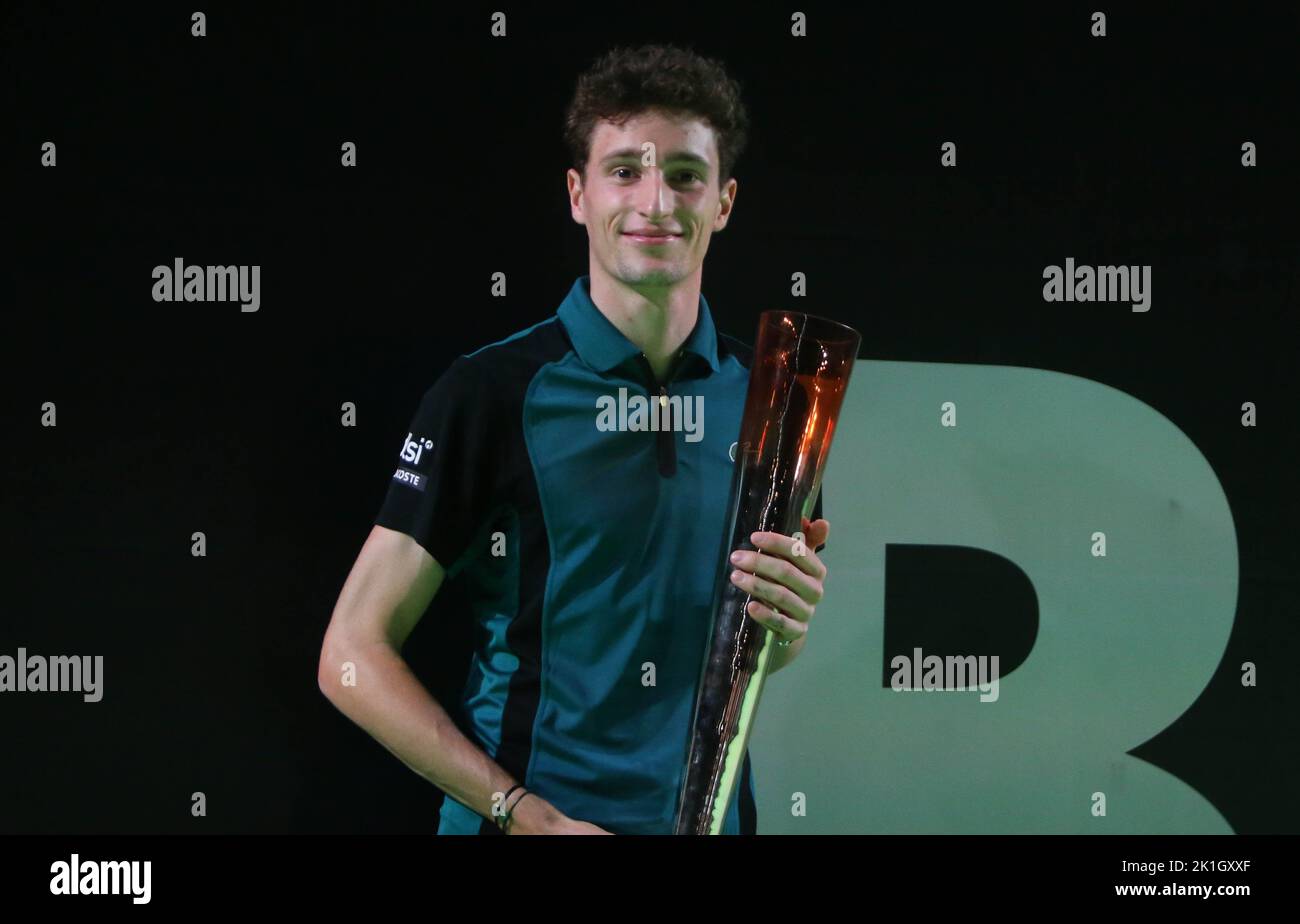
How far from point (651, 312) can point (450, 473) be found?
49 cm

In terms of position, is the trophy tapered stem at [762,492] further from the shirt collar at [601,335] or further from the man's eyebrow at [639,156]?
the man's eyebrow at [639,156]

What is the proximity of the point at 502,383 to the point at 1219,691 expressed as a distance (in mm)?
1758

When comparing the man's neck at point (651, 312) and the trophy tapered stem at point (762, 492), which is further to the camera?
the man's neck at point (651, 312)

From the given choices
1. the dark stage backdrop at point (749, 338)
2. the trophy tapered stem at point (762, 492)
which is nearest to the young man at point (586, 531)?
the trophy tapered stem at point (762, 492)

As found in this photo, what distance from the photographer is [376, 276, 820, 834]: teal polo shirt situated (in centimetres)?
221

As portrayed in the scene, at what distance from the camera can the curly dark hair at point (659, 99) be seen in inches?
90.8

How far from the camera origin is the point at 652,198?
2236 millimetres

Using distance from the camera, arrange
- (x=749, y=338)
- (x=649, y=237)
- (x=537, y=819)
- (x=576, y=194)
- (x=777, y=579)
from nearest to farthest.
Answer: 1. (x=777, y=579)
2. (x=537, y=819)
3. (x=649, y=237)
4. (x=576, y=194)
5. (x=749, y=338)

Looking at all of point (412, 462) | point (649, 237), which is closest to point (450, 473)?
point (412, 462)

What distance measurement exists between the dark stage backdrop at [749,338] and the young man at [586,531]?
0.27m

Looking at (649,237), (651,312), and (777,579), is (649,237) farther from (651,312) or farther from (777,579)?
(777,579)

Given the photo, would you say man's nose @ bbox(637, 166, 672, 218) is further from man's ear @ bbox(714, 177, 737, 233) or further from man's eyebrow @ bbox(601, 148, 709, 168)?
man's ear @ bbox(714, 177, 737, 233)

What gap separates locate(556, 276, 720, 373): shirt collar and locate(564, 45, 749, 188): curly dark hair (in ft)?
0.83
